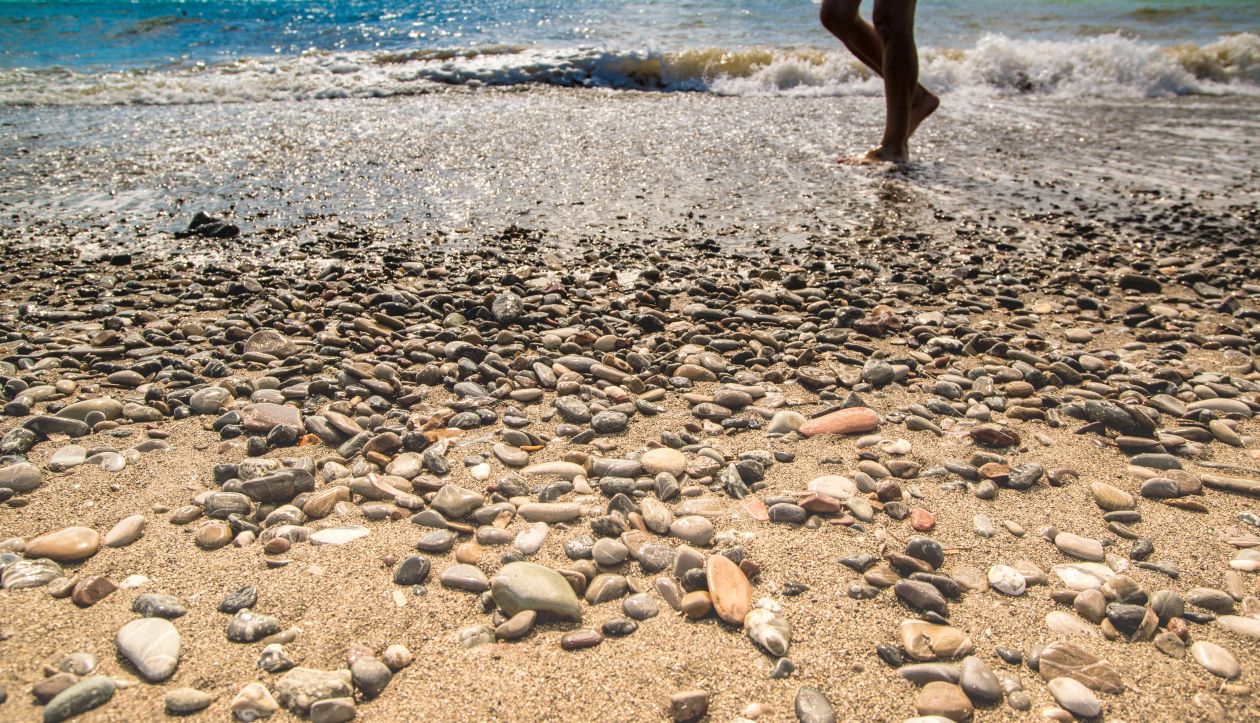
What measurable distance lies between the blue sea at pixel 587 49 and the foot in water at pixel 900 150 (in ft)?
15.7

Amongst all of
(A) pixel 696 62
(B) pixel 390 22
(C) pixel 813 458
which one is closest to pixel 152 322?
(C) pixel 813 458

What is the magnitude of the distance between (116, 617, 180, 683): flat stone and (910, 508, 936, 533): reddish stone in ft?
6.11

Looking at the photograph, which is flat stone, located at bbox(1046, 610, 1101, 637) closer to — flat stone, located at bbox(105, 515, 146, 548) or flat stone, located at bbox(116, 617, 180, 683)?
flat stone, located at bbox(116, 617, 180, 683)

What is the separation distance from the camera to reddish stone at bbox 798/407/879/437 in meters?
2.81

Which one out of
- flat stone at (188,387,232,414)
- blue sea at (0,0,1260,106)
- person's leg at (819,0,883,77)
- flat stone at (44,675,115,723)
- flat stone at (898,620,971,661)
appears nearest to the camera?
flat stone at (44,675,115,723)

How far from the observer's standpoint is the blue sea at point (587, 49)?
11164 millimetres

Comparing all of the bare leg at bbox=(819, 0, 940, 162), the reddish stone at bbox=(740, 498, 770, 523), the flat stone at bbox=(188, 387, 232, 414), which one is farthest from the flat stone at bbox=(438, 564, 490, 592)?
the bare leg at bbox=(819, 0, 940, 162)

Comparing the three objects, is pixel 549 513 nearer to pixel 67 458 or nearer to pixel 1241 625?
pixel 67 458

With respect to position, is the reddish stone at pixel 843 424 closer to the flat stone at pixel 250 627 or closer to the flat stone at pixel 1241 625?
the flat stone at pixel 1241 625

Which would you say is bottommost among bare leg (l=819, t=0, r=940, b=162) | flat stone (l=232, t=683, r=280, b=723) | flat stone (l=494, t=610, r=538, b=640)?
flat stone (l=494, t=610, r=538, b=640)

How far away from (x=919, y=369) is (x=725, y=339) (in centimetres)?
81

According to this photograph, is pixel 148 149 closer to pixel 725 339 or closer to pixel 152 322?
pixel 152 322

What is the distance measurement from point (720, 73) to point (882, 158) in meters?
6.03

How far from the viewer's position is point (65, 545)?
209cm
